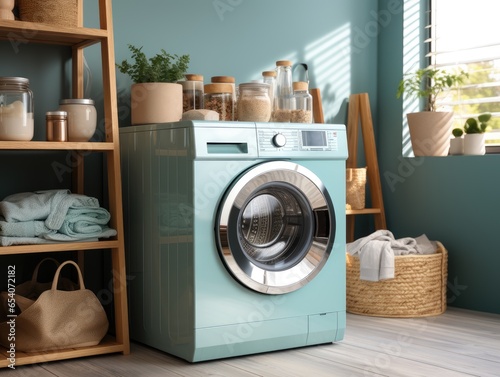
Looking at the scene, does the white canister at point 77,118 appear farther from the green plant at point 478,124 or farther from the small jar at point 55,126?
the green plant at point 478,124

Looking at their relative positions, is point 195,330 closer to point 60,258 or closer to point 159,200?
point 159,200

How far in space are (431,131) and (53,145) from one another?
190 cm

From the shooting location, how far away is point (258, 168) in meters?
2.65

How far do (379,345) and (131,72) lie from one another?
56.2 inches

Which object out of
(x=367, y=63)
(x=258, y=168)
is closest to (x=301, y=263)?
(x=258, y=168)

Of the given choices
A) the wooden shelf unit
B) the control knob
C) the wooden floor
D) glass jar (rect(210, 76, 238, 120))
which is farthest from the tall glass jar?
the wooden floor

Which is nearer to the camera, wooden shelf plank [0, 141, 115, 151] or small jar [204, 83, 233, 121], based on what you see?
wooden shelf plank [0, 141, 115, 151]

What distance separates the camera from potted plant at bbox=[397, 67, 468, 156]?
367 centimetres

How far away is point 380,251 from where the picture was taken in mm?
3311

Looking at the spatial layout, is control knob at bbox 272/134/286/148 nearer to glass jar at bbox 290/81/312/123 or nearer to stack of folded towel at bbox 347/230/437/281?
glass jar at bbox 290/81/312/123

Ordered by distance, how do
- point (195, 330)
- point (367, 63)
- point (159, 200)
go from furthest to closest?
→ 1. point (367, 63)
2. point (159, 200)
3. point (195, 330)

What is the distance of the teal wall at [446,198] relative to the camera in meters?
3.46

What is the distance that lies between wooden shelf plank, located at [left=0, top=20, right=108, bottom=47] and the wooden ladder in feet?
4.92
